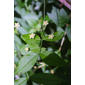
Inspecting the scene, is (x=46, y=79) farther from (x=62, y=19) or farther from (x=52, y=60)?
(x=62, y=19)

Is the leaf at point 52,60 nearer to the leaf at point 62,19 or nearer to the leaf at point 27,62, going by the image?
the leaf at point 27,62

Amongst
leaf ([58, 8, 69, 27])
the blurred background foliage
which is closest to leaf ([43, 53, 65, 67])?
the blurred background foliage

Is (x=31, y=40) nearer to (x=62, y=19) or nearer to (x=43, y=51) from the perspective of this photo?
(x=43, y=51)

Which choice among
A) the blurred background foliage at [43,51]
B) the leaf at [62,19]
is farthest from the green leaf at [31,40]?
the leaf at [62,19]

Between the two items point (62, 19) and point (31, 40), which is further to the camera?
point (62, 19)

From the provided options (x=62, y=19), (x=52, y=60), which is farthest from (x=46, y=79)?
(x=62, y=19)

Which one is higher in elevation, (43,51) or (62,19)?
(62,19)
